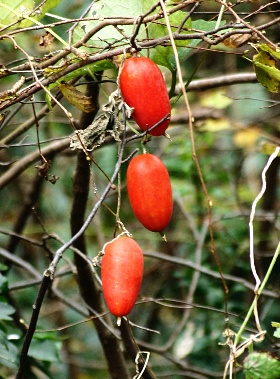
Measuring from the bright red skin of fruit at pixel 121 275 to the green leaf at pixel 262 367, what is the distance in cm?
16

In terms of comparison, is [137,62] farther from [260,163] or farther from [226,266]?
[260,163]

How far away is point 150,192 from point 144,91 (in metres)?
0.12

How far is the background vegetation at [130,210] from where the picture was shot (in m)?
0.93

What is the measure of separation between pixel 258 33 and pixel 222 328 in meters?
1.35

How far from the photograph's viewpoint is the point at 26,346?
0.89 metres

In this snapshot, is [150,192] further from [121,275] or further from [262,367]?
[262,367]

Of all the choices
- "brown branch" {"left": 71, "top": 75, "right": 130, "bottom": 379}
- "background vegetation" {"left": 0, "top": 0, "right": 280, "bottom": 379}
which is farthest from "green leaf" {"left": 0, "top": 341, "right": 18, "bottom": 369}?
"brown branch" {"left": 71, "top": 75, "right": 130, "bottom": 379}

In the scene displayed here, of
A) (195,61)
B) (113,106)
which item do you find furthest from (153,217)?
(195,61)

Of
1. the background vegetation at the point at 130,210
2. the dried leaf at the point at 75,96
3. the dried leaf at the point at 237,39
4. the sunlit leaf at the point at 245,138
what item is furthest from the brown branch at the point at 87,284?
the sunlit leaf at the point at 245,138

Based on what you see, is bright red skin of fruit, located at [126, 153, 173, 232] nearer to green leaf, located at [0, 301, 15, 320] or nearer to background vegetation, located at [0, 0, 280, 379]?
background vegetation, located at [0, 0, 280, 379]

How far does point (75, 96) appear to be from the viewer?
0.96 meters

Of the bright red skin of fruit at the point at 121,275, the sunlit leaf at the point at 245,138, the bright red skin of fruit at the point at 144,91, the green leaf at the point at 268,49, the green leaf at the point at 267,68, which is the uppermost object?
the bright red skin of fruit at the point at 144,91

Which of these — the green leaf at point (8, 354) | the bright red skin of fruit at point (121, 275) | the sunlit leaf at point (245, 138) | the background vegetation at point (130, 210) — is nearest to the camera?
the bright red skin of fruit at point (121, 275)

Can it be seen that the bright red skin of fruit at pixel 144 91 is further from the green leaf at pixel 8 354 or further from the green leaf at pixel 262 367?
the green leaf at pixel 8 354
